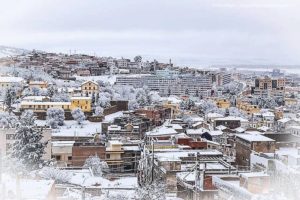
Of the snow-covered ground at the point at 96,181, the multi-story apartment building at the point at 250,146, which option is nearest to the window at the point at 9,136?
the snow-covered ground at the point at 96,181

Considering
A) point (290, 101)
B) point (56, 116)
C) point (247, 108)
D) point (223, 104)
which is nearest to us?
point (56, 116)

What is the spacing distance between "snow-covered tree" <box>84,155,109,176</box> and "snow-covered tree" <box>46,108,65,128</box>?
273 cm

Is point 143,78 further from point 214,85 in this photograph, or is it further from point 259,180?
point 259,180

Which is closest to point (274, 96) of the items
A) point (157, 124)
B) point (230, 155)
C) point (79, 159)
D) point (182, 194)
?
point (157, 124)

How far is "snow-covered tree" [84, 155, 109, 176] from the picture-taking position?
5391 millimetres

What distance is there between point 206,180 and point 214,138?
4.79 meters

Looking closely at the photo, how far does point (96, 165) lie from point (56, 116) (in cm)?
359

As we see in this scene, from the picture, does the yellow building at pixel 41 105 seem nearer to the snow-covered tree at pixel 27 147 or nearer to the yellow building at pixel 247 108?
the yellow building at pixel 247 108

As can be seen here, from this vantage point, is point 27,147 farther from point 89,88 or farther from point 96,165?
point 89,88

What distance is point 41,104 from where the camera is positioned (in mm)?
9664

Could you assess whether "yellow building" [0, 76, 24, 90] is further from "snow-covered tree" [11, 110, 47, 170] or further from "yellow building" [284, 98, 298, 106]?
"snow-covered tree" [11, 110, 47, 170]

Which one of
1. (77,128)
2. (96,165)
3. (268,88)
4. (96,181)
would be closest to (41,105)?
(77,128)

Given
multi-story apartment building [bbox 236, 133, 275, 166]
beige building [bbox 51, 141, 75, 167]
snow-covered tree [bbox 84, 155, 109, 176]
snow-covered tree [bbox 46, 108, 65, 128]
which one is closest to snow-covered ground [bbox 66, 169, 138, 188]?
snow-covered tree [bbox 84, 155, 109, 176]

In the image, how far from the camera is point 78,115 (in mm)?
9539
